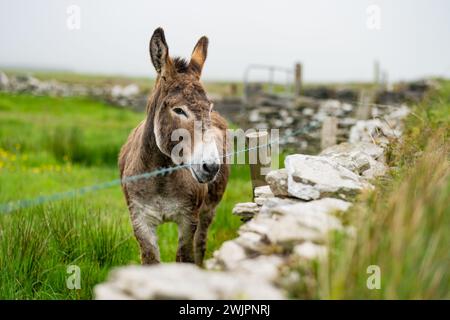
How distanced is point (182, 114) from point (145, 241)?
1284 millimetres

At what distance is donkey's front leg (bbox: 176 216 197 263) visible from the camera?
5.25m

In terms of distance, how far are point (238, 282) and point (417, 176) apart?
1827 millimetres

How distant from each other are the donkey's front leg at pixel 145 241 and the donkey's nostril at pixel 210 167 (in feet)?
4.12

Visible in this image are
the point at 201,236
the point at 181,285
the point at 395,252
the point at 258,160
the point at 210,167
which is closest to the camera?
the point at 181,285

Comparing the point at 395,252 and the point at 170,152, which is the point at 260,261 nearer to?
the point at 395,252

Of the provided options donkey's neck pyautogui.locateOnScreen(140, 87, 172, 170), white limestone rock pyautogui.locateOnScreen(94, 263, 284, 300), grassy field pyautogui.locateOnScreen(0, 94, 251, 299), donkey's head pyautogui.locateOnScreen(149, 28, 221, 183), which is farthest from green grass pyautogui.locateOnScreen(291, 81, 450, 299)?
grassy field pyautogui.locateOnScreen(0, 94, 251, 299)

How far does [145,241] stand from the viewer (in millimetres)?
5070

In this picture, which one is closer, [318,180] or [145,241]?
[318,180]

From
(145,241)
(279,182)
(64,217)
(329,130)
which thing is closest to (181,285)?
(279,182)

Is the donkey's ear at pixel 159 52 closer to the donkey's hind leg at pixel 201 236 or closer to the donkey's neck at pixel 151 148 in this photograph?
the donkey's neck at pixel 151 148

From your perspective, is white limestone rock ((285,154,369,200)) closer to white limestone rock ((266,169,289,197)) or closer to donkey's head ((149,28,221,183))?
white limestone rock ((266,169,289,197))

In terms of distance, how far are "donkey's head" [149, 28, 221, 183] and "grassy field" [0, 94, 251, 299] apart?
47.5 inches
